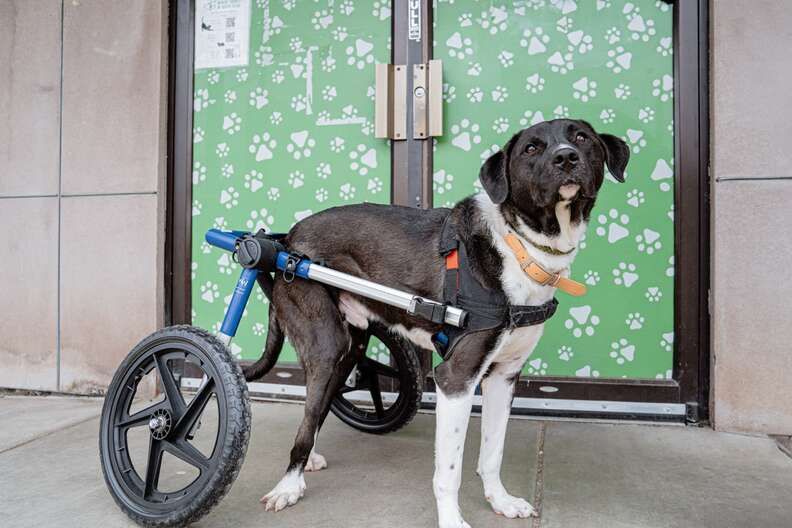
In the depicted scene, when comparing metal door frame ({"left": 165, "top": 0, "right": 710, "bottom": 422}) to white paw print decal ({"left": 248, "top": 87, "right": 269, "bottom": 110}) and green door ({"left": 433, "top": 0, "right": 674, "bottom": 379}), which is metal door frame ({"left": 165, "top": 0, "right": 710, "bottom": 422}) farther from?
white paw print decal ({"left": 248, "top": 87, "right": 269, "bottom": 110})

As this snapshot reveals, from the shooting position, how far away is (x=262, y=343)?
394cm

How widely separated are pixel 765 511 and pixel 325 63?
11.5 feet

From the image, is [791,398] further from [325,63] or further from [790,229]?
[325,63]

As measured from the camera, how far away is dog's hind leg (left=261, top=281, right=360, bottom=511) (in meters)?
2.36

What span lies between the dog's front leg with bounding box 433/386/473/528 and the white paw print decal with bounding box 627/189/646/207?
1980 millimetres

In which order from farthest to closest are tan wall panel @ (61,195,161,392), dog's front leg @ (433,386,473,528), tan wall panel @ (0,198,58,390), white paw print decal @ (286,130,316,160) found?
tan wall panel @ (0,198,58,390) → tan wall panel @ (61,195,161,392) → white paw print decal @ (286,130,316,160) → dog's front leg @ (433,386,473,528)

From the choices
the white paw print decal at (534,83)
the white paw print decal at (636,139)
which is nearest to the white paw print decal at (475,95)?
the white paw print decal at (534,83)

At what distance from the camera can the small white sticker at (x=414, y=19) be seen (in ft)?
11.9

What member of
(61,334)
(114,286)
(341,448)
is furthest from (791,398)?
(61,334)

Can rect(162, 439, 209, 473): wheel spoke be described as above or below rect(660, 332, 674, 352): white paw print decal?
below

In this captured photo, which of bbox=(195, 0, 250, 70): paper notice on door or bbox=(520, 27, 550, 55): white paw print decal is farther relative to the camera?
bbox=(195, 0, 250, 70): paper notice on door

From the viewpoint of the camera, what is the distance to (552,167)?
2006 mm

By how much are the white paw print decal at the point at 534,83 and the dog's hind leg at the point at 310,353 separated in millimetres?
2039

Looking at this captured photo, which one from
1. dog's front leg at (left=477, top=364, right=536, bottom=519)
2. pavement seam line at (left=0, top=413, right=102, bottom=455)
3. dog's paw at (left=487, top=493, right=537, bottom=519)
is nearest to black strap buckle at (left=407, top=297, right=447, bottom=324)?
dog's front leg at (left=477, top=364, right=536, bottom=519)
